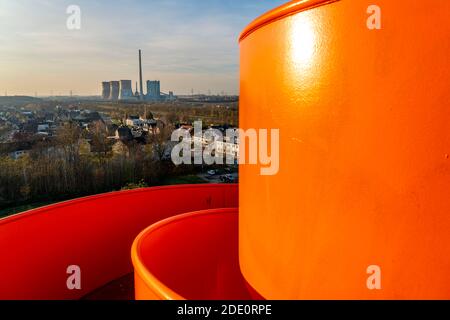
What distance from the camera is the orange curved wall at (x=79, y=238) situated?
17.3 ft

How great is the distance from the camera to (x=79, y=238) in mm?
6207

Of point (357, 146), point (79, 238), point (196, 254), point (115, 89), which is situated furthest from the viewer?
point (115, 89)

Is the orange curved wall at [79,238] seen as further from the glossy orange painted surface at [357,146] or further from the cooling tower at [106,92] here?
the cooling tower at [106,92]

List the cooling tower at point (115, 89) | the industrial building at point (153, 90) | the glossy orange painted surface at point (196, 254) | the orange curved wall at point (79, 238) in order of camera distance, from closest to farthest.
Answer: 1. the glossy orange painted surface at point (196, 254)
2. the orange curved wall at point (79, 238)
3. the cooling tower at point (115, 89)
4. the industrial building at point (153, 90)

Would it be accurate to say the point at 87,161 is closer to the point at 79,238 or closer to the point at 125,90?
the point at 79,238

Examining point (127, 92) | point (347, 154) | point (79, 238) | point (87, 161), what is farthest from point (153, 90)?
point (347, 154)

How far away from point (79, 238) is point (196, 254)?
2136mm

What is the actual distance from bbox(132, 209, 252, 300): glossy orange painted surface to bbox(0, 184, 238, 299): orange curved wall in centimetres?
198

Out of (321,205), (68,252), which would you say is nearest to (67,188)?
(68,252)

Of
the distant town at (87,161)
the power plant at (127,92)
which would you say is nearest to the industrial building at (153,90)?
the power plant at (127,92)

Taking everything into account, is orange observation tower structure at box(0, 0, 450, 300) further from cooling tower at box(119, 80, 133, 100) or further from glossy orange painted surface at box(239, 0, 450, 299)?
cooling tower at box(119, 80, 133, 100)

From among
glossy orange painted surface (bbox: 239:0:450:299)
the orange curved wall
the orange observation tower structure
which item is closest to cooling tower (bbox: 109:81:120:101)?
the orange curved wall

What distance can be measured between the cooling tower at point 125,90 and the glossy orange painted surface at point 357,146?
3086 inches

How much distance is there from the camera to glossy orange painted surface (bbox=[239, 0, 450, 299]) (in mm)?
2221
